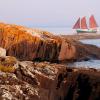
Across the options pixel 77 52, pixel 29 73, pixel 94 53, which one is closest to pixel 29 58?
pixel 77 52

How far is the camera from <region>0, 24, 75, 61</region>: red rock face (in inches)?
2189

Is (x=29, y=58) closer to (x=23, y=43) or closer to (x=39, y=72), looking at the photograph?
(x=23, y=43)

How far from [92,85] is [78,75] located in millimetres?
1706

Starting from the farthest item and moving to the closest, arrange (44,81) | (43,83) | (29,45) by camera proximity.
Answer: (29,45), (44,81), (43,83)

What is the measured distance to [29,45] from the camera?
2203 inches

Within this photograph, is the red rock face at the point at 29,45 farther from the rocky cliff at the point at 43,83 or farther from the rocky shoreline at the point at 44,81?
the rocky cliff at the point at 43,83

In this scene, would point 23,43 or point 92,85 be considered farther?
point 23,43

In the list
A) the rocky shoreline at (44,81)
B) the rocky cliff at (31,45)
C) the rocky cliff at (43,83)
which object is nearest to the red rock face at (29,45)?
the rocky cliff at (31,45)

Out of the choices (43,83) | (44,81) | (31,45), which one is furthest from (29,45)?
(43,83)

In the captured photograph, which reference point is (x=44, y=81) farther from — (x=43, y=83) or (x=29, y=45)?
(x=29, y=45)

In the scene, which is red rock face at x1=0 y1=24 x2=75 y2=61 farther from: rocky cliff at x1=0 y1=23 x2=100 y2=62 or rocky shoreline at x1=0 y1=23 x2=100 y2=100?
rocky shoreline at x1=0 y1=23 x2=100 y2=100

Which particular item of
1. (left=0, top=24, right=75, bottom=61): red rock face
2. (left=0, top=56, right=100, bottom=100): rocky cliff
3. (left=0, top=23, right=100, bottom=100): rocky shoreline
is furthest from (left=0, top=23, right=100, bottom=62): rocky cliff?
(left=0, top=56, right=100, bottom=100): rocky cliff

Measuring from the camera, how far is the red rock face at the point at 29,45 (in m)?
55.6

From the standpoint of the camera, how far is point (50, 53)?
2253 inches
